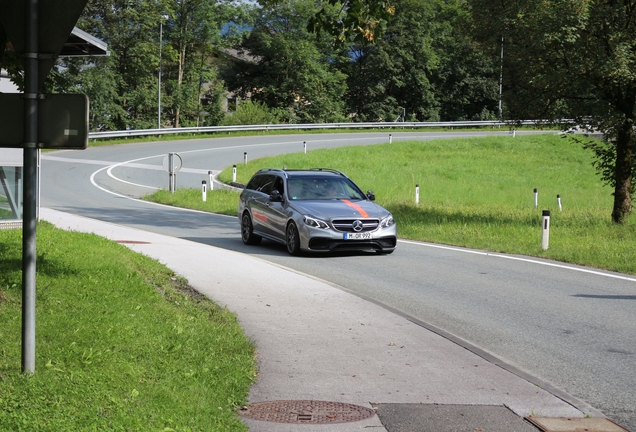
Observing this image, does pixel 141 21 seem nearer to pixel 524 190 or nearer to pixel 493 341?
pixel 524 190

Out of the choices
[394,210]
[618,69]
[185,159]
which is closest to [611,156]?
[618,69]

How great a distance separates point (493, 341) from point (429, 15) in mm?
84270

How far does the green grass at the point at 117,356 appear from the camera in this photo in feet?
17.4

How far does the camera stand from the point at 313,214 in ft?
52.5

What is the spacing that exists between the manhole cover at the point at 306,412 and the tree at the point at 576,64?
15.7 meters

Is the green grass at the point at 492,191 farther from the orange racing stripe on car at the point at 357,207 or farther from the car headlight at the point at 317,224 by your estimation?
the car headlight at the point at 317,224

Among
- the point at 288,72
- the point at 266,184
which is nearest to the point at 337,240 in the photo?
the point at 266,184

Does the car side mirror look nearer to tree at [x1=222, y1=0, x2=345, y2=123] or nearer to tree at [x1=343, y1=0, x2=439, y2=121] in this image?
tree at [x1=222, y1=0, x2=345, y2=123]

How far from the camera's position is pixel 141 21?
67250 mm

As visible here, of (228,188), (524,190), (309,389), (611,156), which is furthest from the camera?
(524,190)

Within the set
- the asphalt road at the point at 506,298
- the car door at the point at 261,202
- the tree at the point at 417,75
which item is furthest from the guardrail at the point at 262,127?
the car door at the point at 261,202

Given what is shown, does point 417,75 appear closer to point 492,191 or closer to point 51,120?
point 492,191

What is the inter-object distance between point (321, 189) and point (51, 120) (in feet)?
39.9

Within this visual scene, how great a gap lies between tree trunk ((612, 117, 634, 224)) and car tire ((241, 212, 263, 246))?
10.0m
